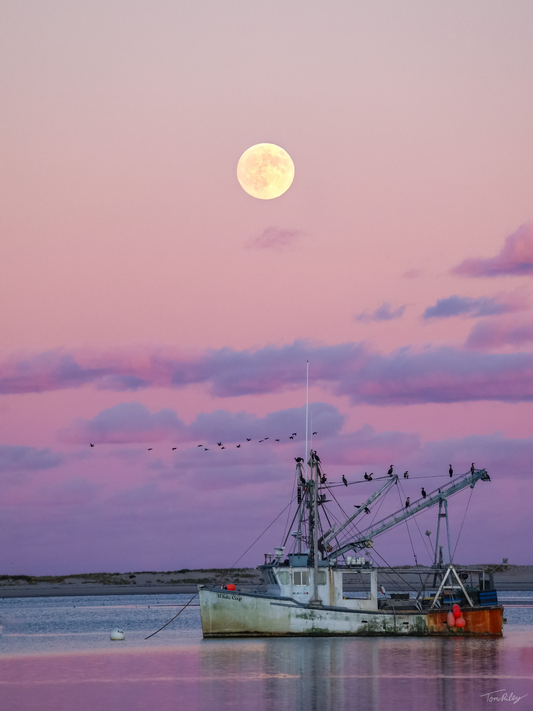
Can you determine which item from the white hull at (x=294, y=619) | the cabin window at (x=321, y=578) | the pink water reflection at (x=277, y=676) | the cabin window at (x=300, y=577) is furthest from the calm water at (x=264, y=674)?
the cabin window at (x=300, y=577)

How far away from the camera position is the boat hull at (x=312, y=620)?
2360 inches

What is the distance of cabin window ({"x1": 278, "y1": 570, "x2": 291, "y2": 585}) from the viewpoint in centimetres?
6097

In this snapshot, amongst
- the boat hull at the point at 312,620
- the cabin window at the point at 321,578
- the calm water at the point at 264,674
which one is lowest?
the calm water at the point at 264,674

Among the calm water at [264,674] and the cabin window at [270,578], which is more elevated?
the cabin window at [270,578]

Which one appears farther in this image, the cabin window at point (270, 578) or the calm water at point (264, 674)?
the cabin window at point (270, 578)

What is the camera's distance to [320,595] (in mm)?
61094

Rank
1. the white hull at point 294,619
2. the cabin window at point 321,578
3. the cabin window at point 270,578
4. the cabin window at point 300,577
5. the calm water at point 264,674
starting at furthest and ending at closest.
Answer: the cabin window at point 270,578 → the cabin window at point 321,578 → the cabin window at point 300,577 → the white hull at point 294,619 → the calm water at point 264,674

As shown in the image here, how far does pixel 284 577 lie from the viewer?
60969 mm

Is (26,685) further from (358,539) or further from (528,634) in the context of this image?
(528,634)

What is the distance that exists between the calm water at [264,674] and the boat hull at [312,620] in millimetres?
904

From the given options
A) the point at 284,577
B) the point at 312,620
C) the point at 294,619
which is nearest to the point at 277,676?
the point at 294,619

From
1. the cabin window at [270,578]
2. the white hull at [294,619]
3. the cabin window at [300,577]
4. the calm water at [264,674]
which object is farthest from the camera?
the cabin window at [270,578]

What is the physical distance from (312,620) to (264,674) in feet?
53.9

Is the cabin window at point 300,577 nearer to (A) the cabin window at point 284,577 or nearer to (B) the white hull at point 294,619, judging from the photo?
(A) the cabin window at point 284,577
